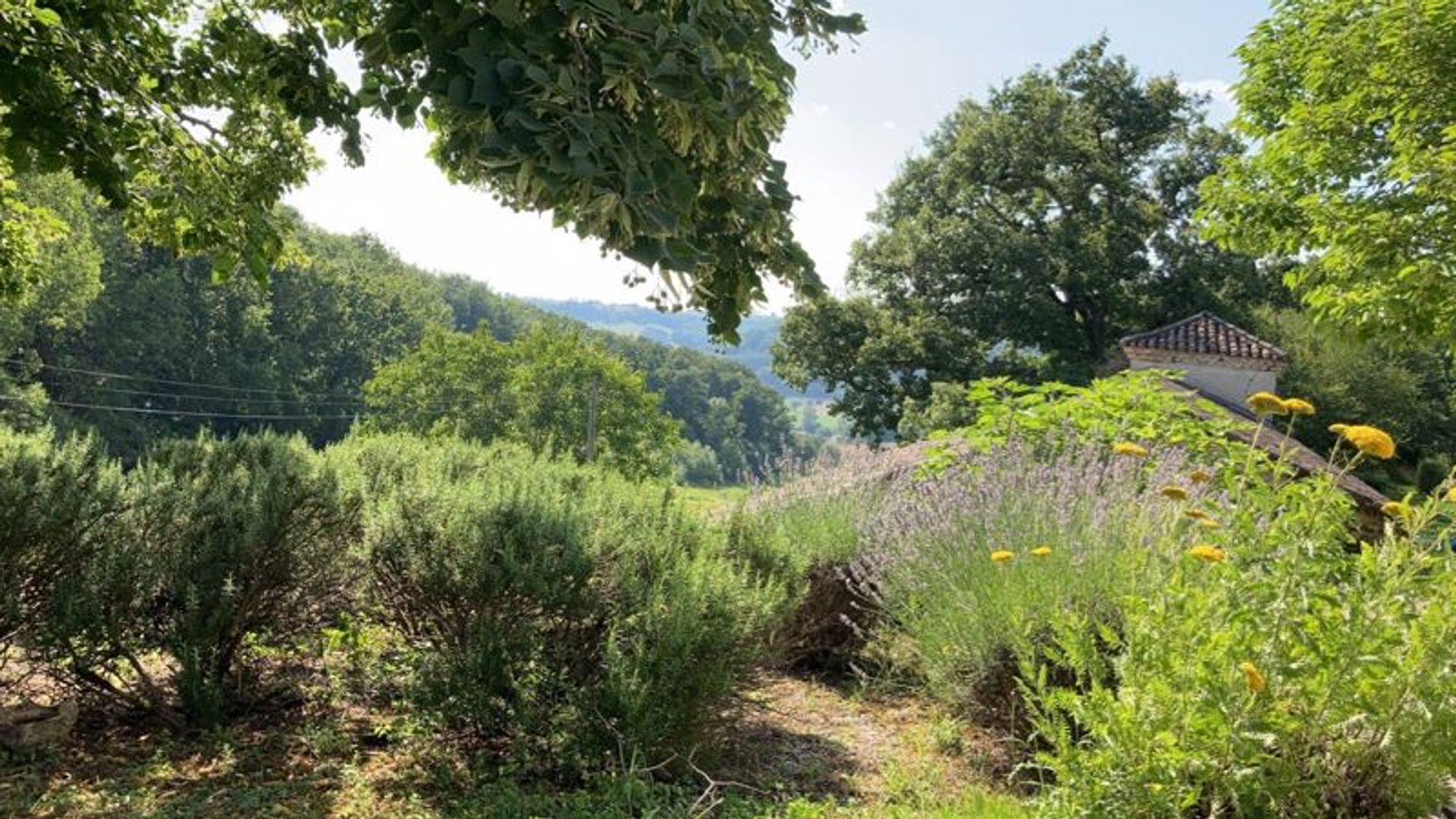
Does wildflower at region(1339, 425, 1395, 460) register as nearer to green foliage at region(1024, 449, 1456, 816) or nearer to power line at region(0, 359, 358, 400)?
green foliage at region(1024, 449, 1456, 816)

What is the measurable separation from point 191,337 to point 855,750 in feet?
167

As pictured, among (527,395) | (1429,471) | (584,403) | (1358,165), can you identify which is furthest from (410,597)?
(1429,471)

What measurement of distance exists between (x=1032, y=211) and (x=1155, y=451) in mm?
23894

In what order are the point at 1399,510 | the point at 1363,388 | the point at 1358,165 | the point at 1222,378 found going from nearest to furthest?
the point at 1399,510 → the point at 1358,165 → the point at 1222,378 → the point at 1363,388

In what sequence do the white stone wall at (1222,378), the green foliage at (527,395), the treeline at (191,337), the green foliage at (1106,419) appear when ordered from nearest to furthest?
the green foliage at (1106,419) < the white stone wall at (1222,378) < the green foliage at (527,395) < the treeline at (191,337)

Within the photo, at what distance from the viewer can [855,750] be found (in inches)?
147

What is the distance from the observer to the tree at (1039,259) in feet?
84.0

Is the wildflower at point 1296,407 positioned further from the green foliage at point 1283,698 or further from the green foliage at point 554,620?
the green foliage at point 554,620

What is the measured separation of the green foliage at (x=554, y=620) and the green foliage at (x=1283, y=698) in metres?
1.31

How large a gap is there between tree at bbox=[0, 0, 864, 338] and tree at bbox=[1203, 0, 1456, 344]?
809 centimetres

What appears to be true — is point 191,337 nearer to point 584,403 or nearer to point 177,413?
point 177,413

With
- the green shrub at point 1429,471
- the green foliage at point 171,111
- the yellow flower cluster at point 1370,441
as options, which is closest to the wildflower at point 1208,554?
the yellow flower cluster at point 1370,441

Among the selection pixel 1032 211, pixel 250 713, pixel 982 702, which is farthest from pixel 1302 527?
pixel 1032 211

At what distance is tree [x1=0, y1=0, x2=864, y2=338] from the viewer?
1.98 meters
